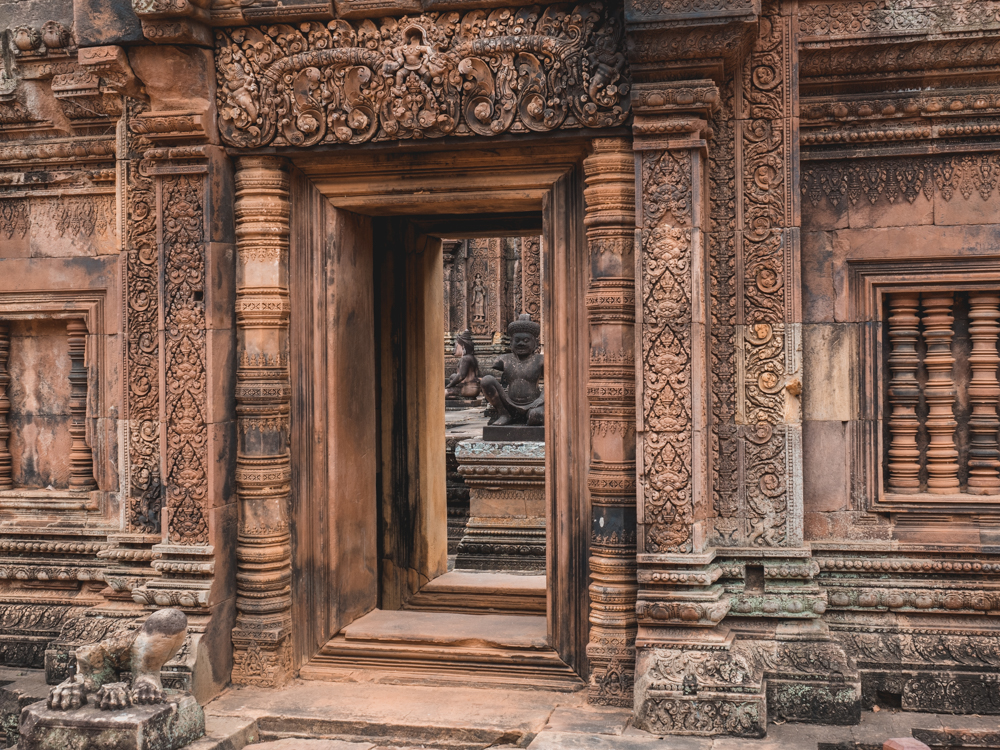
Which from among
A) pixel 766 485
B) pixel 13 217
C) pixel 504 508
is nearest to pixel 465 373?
pixel 504 508

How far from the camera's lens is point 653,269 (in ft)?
16.1

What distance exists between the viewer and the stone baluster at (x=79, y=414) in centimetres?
638

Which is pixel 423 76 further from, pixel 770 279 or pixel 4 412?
pixel 4 412

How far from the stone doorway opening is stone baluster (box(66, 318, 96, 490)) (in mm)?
1681

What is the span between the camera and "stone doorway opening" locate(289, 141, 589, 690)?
5336mm

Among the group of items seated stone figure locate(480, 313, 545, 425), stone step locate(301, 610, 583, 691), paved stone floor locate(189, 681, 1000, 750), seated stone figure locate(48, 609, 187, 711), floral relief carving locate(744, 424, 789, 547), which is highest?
seated stone figure locate(480, 313, 545, 425)

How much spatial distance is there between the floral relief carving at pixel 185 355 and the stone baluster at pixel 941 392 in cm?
389

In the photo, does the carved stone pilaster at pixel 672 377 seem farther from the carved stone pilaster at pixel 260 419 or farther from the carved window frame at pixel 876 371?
the carved stone pilaster at pixel 260 419

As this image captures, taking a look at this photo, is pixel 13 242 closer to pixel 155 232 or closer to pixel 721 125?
pixel 155 232

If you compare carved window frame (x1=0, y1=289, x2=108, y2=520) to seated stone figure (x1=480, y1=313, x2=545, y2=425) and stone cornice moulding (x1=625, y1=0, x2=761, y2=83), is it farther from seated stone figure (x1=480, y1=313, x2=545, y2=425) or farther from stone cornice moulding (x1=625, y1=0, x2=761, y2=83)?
seated stone figure (x1=480, y1=313, x2=545, y2=425)

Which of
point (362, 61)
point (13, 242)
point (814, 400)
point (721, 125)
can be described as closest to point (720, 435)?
point (814, 400)

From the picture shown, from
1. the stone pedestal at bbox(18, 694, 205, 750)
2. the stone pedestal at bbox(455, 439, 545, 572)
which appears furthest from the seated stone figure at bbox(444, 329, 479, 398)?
the stone pedestal at bbox(18, 694, 205, 750)

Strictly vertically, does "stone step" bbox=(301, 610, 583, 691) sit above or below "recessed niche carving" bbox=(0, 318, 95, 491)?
below

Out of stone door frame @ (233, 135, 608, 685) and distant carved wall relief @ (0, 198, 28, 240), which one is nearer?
stone door frame @ (233, 135, 608, 685)
